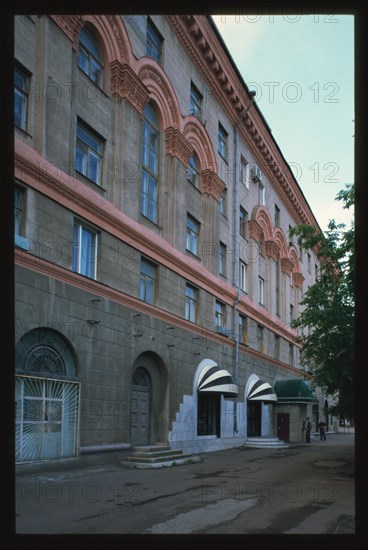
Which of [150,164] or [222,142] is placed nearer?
[150,164]

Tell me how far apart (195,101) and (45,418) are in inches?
683

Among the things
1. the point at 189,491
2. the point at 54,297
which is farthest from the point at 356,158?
the point at 54,297

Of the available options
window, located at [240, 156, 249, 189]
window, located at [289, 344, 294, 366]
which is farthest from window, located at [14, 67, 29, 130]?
window, located at [289, 344, 294, 366]

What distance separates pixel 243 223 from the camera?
34844mm

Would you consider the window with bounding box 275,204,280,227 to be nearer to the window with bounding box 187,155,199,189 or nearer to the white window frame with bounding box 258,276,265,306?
the white window frame with bounding box 258,276,265,306

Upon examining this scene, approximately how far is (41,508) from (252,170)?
27710 mm

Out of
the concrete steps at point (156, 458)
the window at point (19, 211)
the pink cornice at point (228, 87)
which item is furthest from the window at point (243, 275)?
the window at point (19, 211)

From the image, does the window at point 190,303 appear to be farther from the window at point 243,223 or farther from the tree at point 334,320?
the window at point 243,223

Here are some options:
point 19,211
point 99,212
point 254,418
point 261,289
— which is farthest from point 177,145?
point 254,418

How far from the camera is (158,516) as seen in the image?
33.8 ft

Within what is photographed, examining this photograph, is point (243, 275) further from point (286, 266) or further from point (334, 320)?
point (334, 320)

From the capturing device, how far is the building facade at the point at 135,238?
1600cm

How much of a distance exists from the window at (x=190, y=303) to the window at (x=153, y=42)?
30.9 feet
